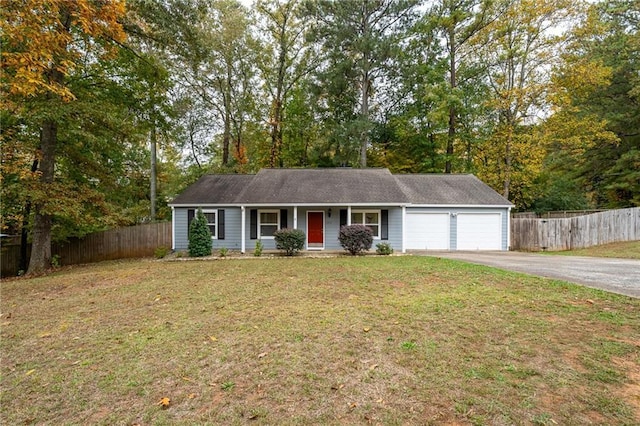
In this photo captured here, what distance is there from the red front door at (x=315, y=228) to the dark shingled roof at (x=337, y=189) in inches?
38.5

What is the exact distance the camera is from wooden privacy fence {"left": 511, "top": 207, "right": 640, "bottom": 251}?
45.4ft

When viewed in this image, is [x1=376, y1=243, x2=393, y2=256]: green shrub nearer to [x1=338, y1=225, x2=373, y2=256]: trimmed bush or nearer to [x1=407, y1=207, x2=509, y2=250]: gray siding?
[x1=338, y1=225, x2=373, y2=256]: trimmed bush

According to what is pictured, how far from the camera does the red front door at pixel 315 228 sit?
14.7 meters

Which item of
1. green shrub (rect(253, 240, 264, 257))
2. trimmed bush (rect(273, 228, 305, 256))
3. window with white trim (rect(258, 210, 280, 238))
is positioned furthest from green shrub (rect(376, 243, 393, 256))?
green shrub (rect(253, 240, 264, 257))

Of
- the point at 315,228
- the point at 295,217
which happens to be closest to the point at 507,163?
Result: the point at 315,228

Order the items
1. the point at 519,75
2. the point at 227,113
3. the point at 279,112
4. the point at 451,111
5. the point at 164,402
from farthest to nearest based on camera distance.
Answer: the point at 279,112 → the point at 227,113 → the point at 451,111 → the point at 519,75 → the point at 164,402

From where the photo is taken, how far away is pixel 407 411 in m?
2.53

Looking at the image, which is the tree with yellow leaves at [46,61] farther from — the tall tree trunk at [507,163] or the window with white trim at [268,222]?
the tall tree trunk at [507,163]

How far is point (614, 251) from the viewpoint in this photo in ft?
39.5

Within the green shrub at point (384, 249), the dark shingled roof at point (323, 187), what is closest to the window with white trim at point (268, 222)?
the dark shingled roof at point (323, 187)

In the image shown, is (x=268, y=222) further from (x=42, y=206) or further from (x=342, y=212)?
(x=42, y=206)

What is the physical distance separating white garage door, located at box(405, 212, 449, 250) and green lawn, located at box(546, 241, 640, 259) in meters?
4.62

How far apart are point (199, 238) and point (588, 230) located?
1728cm

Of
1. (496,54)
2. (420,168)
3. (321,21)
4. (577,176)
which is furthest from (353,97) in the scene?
(577,176)
